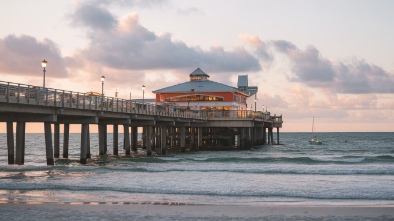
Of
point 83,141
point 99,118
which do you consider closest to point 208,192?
point 83,141

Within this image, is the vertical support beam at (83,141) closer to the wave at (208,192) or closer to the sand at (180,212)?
the wave at (208,192)

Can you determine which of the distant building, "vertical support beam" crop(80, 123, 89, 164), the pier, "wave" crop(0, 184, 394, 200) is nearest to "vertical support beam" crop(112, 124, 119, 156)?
the pier

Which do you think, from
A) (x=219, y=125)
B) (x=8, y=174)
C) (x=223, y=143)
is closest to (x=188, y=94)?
(x=223, y=143)

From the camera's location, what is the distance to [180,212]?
1789 cm

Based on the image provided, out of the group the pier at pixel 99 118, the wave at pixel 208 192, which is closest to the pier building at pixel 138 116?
the pier at pixel 99 118

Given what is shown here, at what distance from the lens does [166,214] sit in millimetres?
17453

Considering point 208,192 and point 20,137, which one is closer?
point 208,192

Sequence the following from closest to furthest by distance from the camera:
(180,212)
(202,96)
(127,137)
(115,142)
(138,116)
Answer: (180,212)
(138,116)
(127,137)
(115,142)
(202,96)

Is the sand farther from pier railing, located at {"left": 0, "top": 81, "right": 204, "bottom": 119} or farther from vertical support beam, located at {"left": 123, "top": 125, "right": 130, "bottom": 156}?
vertical support beam, located at {"left": 123, "top": 125, "right": 130, "bottom": 156}

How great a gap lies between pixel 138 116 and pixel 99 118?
4.65 meters

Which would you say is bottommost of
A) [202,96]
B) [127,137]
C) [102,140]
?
[102,140]

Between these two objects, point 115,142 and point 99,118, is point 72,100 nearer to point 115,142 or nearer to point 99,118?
point 99,118

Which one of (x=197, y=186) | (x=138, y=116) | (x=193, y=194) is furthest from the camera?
(x=138, y=116)

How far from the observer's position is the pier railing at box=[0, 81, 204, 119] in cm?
2812
